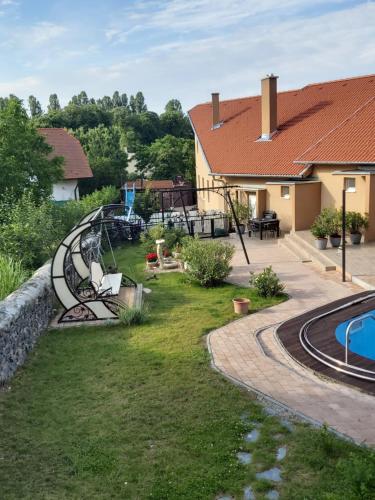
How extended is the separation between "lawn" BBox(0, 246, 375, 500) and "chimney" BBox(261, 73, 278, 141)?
1917 cm

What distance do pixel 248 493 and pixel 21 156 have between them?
2008 cm

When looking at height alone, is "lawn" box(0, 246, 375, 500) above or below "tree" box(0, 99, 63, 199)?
below

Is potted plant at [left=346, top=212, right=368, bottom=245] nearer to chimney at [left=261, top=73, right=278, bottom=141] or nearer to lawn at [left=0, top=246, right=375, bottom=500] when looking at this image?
chimney at [left=261, top=73, right=278, bottom=141]

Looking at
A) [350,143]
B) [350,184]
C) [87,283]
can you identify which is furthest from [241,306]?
[350,143]

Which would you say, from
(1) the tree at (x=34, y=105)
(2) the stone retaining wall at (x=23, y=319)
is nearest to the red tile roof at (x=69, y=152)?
(2) the stone retaining wall at (x=23, y=319)

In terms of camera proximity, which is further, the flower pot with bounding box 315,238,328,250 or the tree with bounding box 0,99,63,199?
the tree with bounding box 0,99,63,199

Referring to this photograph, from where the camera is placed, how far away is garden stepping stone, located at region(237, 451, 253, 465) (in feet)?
18.7

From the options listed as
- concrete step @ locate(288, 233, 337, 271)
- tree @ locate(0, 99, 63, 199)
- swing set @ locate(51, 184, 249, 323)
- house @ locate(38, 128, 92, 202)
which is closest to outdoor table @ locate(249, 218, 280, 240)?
concrete step @ locate(288, 233, 337, 271)

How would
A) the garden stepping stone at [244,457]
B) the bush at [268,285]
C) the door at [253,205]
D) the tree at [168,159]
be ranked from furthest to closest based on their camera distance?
the tree at [168,159]
the door at [253,205]
the bush at [268,285]
the garden stepping stone at [244,457]

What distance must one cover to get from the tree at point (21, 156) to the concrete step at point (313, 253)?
11992 mm

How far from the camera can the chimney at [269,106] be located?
2559cm

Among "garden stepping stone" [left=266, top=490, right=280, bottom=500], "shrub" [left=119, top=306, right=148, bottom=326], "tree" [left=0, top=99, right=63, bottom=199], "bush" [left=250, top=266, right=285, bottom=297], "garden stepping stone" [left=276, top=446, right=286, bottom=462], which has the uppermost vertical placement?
"tree" [left=0, top=99, right=63, bottom=199]

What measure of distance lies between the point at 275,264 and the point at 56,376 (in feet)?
34.1

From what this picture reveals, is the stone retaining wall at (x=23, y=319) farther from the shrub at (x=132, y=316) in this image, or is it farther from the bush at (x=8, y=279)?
the shrub at (x=132, y=316)
